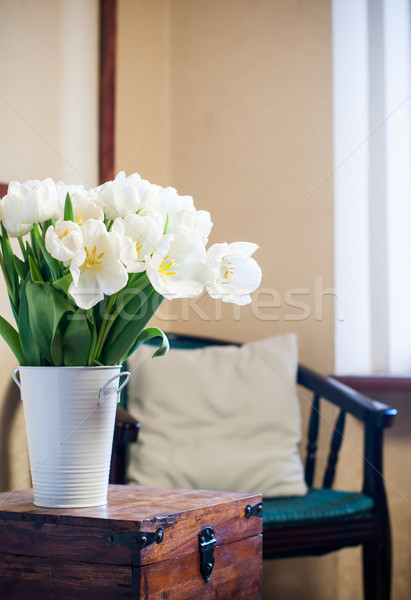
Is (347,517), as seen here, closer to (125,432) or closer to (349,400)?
(349,400)

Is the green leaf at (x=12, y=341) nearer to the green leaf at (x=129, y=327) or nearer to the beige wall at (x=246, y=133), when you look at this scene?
the green leaf at (x=129, y=327)

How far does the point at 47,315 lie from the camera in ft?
Result: 3.60

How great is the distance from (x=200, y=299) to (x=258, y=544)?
115 cm

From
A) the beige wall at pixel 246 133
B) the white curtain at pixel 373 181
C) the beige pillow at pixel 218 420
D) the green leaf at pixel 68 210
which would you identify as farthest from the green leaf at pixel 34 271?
the white curtain at pixel 373 181

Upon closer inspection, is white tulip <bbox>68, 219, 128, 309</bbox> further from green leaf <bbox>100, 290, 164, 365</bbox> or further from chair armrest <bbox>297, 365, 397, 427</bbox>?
chair armrest <bbox>297, 365, 397, 427</bbox>

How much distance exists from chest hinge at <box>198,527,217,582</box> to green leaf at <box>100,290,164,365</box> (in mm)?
318

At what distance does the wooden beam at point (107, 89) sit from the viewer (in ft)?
6.55

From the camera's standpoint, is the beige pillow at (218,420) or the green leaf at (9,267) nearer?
the green leaf at (9,267)

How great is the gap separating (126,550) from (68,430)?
0.67 ft

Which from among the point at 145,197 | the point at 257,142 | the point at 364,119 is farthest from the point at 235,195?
the point at 145,197

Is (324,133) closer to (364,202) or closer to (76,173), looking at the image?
(364,202)

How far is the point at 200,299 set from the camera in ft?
7.64

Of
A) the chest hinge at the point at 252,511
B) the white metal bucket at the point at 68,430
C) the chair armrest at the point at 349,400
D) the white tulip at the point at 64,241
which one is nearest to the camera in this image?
the white tulip at the point at 64,241

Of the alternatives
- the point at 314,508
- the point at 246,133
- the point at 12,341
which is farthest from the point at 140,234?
the point at 246,133
